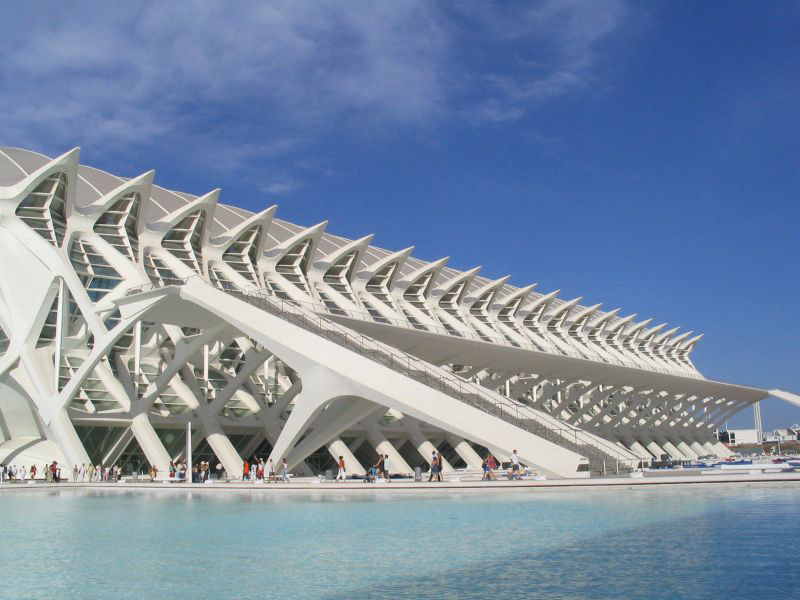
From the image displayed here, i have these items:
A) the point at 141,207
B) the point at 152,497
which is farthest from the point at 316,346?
the point at 141,207

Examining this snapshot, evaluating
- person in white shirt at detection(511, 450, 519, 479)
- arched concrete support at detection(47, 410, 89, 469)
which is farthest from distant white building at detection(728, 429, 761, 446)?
arched concrete support at detection(47, 410, 89, 469)

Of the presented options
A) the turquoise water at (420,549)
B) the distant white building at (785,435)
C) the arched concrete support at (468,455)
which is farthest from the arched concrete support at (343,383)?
the distant white building at (785,435)

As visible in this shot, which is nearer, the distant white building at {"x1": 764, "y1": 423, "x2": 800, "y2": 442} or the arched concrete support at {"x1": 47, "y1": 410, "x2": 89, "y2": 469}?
the arched concrete support at {"x1": 47, "y1": 410, "x2": 89, "y2": 469}

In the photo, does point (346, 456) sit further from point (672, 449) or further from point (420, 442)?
point (672, 449)

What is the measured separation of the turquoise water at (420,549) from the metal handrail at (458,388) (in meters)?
7.56

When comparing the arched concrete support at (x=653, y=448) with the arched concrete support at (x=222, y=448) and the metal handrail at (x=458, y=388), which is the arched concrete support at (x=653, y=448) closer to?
the metal handrail at (x=458, y=388)

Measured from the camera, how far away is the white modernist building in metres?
27.4

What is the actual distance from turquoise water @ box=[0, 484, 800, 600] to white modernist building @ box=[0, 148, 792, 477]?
7.00 metres

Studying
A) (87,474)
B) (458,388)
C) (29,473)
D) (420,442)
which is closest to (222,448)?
(87,474)

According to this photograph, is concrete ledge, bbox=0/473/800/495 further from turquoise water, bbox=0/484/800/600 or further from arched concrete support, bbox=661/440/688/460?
arched concrete support, bbox=661/440/688/460

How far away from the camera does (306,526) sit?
1529cm

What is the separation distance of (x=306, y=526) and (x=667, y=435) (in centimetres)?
6995

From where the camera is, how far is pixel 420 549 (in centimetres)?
1199

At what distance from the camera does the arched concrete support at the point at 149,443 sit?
3269 cm
